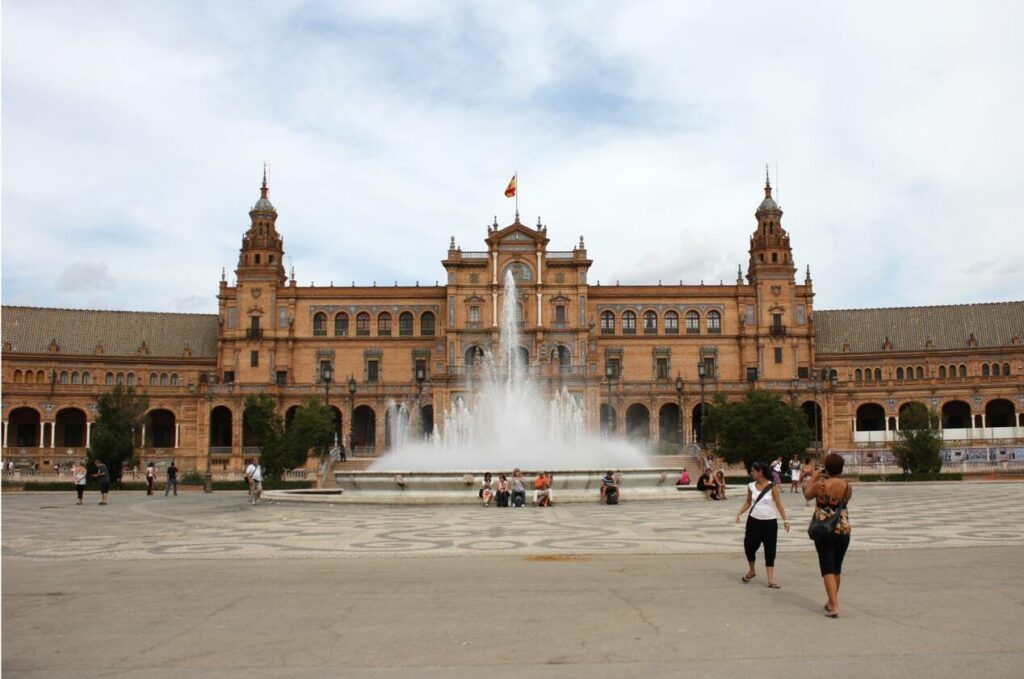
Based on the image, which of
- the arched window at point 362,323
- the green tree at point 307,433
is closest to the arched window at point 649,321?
the arched window at point 362,323

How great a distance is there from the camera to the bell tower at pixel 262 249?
86125 millimetres

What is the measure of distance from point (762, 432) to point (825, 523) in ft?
138

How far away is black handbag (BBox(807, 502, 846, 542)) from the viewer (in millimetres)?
11359

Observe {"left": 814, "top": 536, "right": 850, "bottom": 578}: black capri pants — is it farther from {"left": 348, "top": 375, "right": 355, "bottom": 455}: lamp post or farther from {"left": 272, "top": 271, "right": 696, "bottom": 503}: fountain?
{"left": 348, "top": 375, "right": 355, "bottom": 455}: lamp post

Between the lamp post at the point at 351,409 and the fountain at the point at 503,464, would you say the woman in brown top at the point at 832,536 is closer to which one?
the fountain at the point at 503,464

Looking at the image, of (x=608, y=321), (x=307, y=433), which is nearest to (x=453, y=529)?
(x=307, y=433)

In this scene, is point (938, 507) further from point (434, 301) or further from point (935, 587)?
point (434, 301)

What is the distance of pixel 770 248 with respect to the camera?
287ft

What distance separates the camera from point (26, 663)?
924 cm

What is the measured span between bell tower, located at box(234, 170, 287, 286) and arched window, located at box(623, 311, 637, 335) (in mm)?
30716

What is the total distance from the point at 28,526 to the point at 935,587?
21734 millimetres

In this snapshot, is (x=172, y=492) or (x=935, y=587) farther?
(x=172, y=492)

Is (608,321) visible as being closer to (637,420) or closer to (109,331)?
(637,420)

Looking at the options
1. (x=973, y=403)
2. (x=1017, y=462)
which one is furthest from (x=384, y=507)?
(x=973, y=403)
